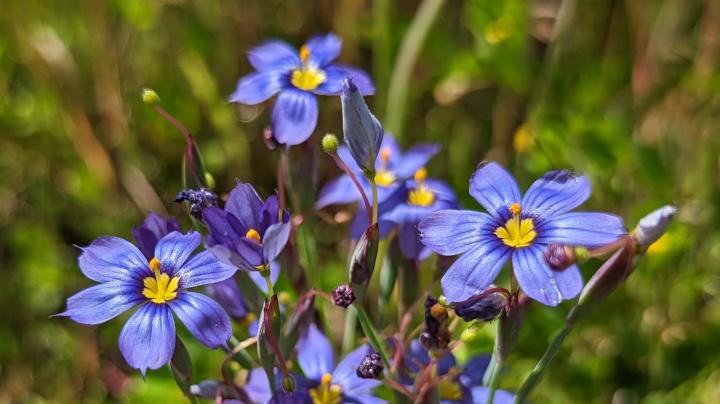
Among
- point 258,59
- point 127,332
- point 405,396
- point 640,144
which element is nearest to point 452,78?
point 640,144

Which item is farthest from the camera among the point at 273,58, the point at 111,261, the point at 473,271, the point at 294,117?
the point at 273,58

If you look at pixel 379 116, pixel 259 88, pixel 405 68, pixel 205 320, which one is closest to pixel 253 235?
pixel 205 320

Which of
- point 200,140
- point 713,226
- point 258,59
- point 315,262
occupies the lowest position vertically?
point 713,226

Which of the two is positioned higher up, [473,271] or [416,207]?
[473,271]

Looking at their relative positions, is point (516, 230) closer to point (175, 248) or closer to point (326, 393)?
point (326, 393)

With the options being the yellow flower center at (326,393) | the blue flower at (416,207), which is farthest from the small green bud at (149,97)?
the yellow flower center at (326,393)

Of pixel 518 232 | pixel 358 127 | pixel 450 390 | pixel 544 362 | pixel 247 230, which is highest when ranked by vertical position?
pixel 358 127

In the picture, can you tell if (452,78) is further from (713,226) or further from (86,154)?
(86,154)
